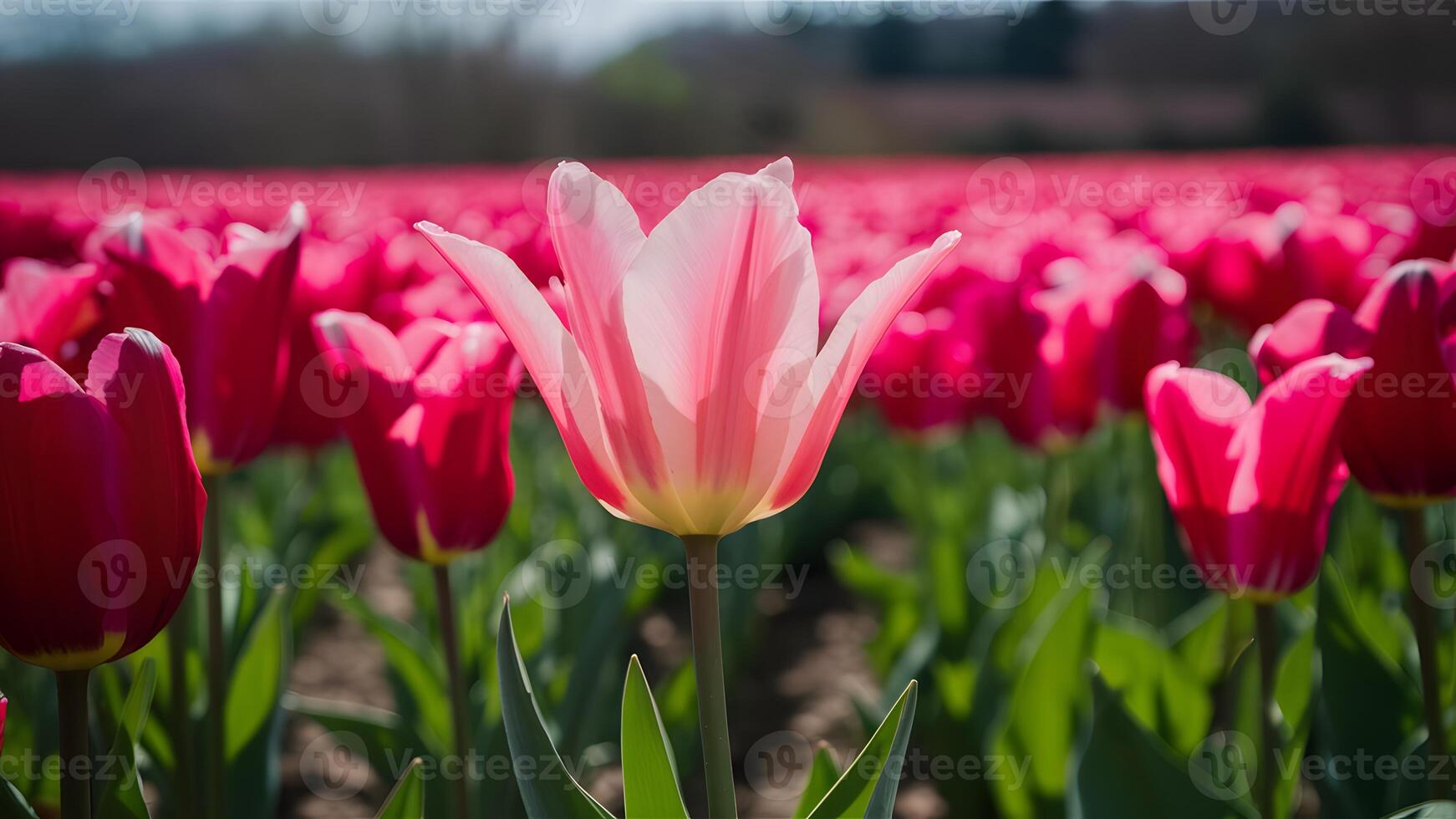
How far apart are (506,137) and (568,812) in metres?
33.9

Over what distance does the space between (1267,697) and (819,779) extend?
0.44 meters

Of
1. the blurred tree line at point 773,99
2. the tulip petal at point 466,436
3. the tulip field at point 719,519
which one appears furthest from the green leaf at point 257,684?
the blurred tree line at point 773,99

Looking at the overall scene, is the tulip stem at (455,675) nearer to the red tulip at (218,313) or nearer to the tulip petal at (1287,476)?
the red tulip at (218,313)

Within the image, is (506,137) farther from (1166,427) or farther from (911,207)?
(1166,427)

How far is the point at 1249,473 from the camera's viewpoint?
0.90 m

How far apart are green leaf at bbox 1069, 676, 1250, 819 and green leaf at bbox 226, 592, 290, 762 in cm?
102

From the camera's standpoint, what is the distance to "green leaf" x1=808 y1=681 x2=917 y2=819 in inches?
29.3

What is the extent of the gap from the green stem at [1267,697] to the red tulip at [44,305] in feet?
4.19

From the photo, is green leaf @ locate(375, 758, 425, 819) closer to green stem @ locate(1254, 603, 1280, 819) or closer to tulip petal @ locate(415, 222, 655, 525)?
tulip petal @ locate(415, 222, 655, 525)

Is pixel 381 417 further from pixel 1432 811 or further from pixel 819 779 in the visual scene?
pixel 1432 811

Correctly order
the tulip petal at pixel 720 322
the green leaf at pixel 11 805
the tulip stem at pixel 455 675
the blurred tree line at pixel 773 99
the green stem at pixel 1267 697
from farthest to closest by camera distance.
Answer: the blurred tree line at pixel 773 99, the tulip stem at pixel 455 675, the green stem at pixel 1267 697, the green leaf at pixel 11 805, the tulip petal at pixel 720 322

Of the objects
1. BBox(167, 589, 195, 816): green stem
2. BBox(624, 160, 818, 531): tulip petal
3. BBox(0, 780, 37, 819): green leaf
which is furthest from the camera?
BBox(167, 589, 195, 816): green stem

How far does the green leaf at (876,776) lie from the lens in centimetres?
74

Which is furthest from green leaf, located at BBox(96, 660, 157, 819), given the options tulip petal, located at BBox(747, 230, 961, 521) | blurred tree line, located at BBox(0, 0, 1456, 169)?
blurred tree line, located at BBox(0, 0, 1456, 169)
